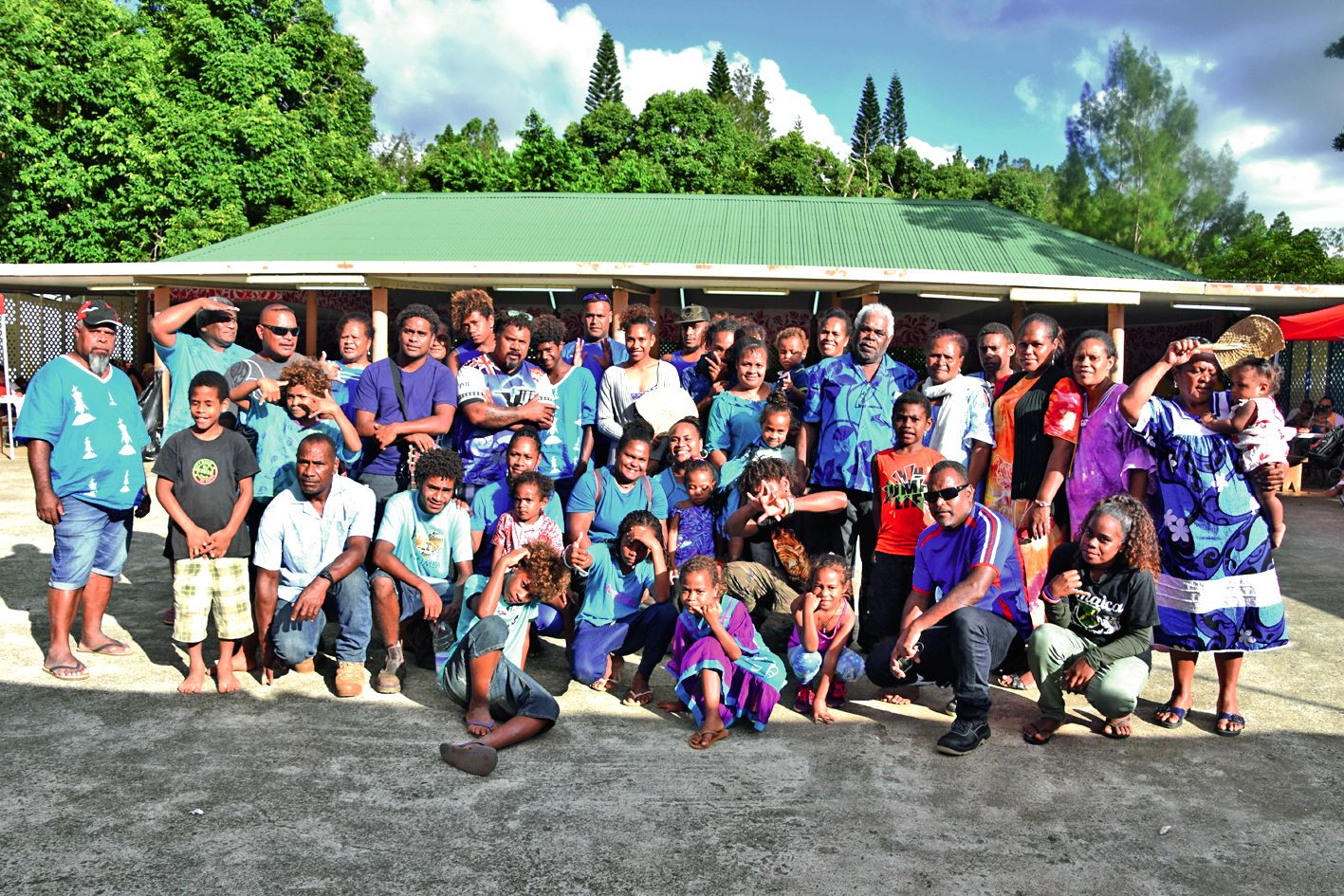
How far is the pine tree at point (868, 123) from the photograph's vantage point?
58.1 m

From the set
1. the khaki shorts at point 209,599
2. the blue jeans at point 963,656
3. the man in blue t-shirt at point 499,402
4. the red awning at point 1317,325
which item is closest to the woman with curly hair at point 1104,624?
the blue jeans at point 963,656

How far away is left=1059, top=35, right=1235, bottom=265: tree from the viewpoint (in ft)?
145

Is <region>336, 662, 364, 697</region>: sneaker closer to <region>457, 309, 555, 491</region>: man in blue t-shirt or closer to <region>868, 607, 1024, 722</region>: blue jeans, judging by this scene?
<region>457, 309, 555, 491</region>: man in blue t-shirt

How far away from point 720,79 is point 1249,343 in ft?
178

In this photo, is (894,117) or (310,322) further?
(894,117)

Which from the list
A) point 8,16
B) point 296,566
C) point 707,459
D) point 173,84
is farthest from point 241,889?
point 173,84

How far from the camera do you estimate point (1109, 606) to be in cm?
379

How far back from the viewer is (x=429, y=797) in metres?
3.21

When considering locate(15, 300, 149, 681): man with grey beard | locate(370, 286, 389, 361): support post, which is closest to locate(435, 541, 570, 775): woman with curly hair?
locate(15, 300, 149, 681): man with grey beard

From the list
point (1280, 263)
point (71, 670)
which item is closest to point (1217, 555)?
point (71, 670)

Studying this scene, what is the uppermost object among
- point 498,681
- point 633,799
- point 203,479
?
point 203,479

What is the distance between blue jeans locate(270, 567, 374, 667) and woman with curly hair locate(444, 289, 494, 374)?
1.44m

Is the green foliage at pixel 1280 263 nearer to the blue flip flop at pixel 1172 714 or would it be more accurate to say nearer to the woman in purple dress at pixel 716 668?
the blue flip flop at pixel 1172 714

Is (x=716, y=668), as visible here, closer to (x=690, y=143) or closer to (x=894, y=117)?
(x=690, y=143)
